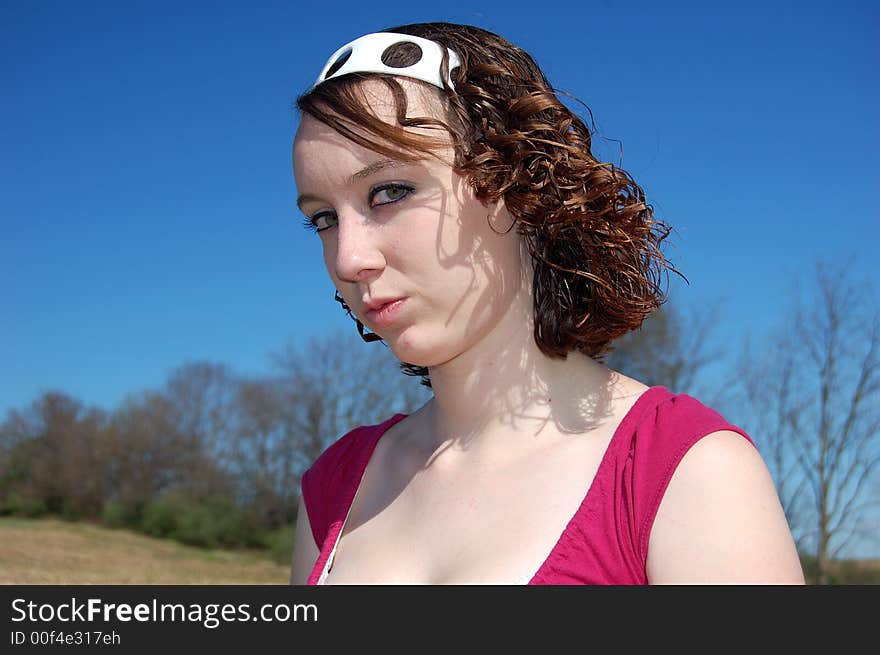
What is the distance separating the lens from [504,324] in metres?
1.90

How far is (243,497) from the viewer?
28.1 metres

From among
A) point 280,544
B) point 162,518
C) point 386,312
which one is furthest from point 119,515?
point 386,312

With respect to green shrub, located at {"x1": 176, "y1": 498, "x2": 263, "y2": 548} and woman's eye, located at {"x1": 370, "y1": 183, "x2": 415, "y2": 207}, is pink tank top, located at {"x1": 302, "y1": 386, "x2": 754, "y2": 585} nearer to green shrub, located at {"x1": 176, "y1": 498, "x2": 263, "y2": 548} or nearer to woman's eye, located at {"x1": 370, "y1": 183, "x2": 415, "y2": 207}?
woman's eye, located at {"x1": 370, "y1": 183, "x2": 415, "y2": 207}

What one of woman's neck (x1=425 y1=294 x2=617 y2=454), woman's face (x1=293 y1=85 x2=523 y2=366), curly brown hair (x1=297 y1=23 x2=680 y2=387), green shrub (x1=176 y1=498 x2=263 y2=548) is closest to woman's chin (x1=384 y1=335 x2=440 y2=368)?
woman's face (x1=293 y1=85 x2=523 y2=366)

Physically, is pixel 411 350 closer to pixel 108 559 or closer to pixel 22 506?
pixel 108 559

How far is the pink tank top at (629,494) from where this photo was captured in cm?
149

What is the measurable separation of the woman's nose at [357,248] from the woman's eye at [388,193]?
50 mm

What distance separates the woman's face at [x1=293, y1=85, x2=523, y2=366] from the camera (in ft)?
5.54

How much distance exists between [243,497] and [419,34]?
1098 inches

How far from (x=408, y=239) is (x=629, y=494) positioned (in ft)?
2.28

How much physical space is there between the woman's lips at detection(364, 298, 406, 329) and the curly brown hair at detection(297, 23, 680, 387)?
0.31 metres
